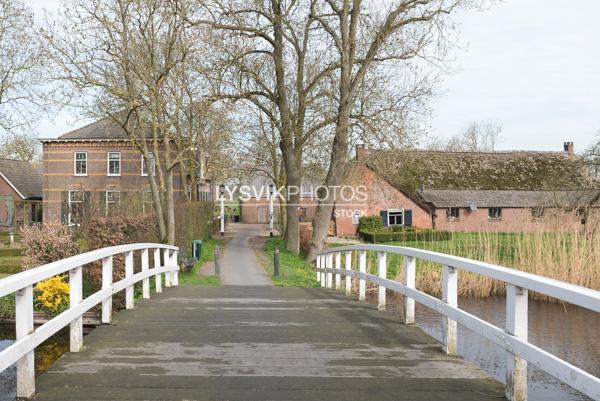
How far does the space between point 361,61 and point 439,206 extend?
82.9 ft

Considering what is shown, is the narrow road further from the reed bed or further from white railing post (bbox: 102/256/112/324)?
white railing post (bbox: 102/256/112/324)

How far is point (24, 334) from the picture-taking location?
391 cm

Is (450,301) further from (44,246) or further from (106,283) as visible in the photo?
(44,246)

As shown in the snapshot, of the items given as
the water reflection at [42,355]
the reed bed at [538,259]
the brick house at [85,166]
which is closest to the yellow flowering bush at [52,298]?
the water reflection at [42,355]

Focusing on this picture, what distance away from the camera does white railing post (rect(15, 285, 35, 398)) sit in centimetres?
386

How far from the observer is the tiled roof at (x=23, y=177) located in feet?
159

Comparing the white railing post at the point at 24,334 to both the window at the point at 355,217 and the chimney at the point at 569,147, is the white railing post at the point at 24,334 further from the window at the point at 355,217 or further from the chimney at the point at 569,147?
the chimney at the point at 569,147

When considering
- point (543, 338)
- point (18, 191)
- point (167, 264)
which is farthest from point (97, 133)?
point (543, 338)

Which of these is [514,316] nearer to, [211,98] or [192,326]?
[192,326]

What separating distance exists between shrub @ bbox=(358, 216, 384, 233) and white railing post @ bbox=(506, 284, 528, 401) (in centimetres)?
3846

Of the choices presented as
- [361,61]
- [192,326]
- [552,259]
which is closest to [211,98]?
[361,61]

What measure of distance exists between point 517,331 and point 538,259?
12820mm

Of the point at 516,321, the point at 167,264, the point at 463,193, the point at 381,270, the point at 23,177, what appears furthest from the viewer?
the point at 23,177

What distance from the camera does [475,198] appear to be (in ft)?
153
